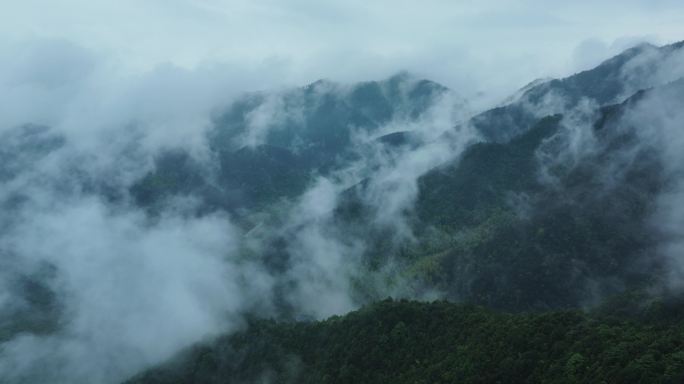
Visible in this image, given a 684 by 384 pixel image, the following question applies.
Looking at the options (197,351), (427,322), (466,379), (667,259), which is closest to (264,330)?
(197,351)

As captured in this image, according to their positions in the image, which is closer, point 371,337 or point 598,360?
point 598,360

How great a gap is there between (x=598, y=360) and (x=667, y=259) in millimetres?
122765

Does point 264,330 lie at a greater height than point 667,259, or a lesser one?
greater

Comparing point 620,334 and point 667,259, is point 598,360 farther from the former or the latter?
point 667,259

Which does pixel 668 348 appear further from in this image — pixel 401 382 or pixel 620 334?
pixel 401 382

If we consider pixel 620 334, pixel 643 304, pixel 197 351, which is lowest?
pixel 643 304

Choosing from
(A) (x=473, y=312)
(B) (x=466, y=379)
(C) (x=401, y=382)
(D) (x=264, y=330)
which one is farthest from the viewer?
(D) (x=264, y=330)

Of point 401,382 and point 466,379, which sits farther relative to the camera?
point 401,382

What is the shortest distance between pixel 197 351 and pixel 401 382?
82427 millimetres

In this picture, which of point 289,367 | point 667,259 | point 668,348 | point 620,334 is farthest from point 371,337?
point 667,259

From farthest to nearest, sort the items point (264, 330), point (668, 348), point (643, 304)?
point (264, 330)
point (643, 304)
point (668, 348)

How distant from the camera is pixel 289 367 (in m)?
150

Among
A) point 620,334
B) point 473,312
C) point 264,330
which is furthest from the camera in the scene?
point 264,330

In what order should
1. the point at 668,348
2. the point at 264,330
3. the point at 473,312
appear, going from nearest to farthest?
1. the point at 668,348
2. the point at 473,312
3. the point at 264,330
